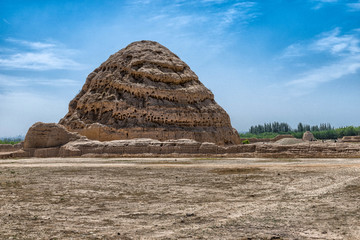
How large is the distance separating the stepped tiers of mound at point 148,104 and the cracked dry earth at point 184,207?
1985cm

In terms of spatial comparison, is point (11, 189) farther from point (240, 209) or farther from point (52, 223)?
point (240, 209)

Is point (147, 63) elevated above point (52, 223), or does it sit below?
above

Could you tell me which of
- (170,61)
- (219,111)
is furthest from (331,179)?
(170,61)

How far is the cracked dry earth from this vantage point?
5512mm

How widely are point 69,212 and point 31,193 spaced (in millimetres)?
2839

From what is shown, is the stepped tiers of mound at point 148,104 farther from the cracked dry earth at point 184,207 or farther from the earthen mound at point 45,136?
the cracked dry earth at point 184,207

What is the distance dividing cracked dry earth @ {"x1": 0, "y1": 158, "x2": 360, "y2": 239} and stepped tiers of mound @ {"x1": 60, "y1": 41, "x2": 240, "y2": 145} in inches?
781

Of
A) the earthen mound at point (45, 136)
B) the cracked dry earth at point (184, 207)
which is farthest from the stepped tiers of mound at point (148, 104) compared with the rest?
the cracked dry earth at point (184, 207)

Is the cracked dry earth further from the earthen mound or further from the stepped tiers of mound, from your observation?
the stepped tiers of mound

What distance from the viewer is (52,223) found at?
6113 millimetres

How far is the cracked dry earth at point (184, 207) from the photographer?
551 centimetres

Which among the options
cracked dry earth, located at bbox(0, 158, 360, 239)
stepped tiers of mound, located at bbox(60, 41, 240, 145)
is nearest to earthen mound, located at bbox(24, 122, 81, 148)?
stepped tiers of mound, located at bbox(60, 41, 240, 145)

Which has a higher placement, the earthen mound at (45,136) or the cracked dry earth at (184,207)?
the earthen mound at (45,136)

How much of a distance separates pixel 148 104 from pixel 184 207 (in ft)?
86.3
